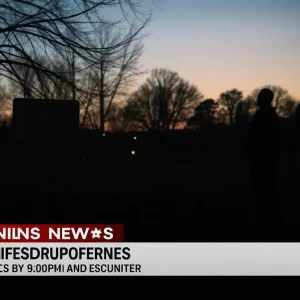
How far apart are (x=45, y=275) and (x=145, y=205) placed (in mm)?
5488

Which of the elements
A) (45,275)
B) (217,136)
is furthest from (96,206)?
(217,136)

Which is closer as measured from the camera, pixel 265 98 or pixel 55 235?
pixel 55 235

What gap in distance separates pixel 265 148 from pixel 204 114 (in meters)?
73.4

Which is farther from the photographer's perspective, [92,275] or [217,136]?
[217,136]

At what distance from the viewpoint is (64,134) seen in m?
11.1

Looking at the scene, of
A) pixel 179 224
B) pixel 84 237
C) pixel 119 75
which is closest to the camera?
pixel 84 237

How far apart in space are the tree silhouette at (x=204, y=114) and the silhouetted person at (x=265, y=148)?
70272mm

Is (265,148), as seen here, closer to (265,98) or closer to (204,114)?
(265,98)

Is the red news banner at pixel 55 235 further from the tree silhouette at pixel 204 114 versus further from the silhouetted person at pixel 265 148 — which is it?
the tree silhouette at pixel 204 114

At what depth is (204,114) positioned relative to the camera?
262 ft

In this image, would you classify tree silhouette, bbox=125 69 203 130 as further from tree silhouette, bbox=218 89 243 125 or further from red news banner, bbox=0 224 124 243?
red news banner, bbox=0 224 124 243

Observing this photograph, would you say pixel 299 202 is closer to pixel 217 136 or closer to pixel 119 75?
pixel 119 75

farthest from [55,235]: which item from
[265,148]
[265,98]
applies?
[265,98]

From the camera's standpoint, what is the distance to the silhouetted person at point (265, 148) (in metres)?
7.05
